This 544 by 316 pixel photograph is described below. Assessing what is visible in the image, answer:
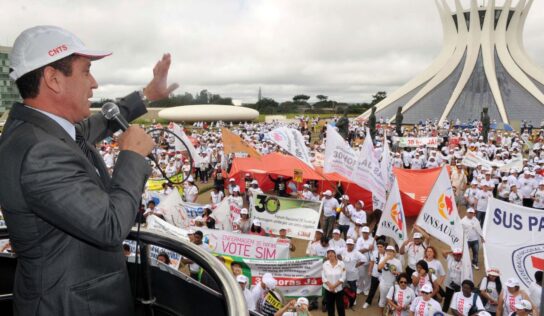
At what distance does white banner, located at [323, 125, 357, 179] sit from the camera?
11.4 metres

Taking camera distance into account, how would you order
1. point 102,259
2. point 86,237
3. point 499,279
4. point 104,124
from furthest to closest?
point 499,279 → point 104,124 → point 102,259 → point 86,237

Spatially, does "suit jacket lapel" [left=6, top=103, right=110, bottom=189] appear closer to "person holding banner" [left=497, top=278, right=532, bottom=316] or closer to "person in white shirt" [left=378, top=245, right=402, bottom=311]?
"person holding banner" [left=497, top=278, right=532, bottom=316]

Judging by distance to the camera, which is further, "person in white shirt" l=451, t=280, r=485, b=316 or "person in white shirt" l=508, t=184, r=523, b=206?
"person in white shirt" l=508, t=184, r=523, b=206

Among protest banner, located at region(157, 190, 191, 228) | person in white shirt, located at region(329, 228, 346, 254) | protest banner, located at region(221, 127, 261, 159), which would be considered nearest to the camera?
person in white shirt, located at region(329, 228, 346, 254)

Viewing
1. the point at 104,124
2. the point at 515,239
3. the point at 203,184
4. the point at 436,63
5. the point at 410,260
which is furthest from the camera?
the point at 436,63

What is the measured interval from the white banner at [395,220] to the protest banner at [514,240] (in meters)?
1.53

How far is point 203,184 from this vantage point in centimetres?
2031

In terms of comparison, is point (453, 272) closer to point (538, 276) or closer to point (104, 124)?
point (538, 276)

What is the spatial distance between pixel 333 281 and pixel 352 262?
883 millimetres

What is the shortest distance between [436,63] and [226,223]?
54.2 meters

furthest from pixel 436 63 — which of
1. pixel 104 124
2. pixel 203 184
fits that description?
pixel 104 124

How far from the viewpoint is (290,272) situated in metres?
7.88

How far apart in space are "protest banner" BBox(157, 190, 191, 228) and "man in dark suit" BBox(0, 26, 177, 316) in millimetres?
9274

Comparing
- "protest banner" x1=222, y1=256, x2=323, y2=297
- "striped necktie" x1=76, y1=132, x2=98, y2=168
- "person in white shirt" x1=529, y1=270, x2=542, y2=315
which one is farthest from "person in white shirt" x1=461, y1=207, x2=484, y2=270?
"striped necktie" x1=76, y1=132, x2=98, y2=168
